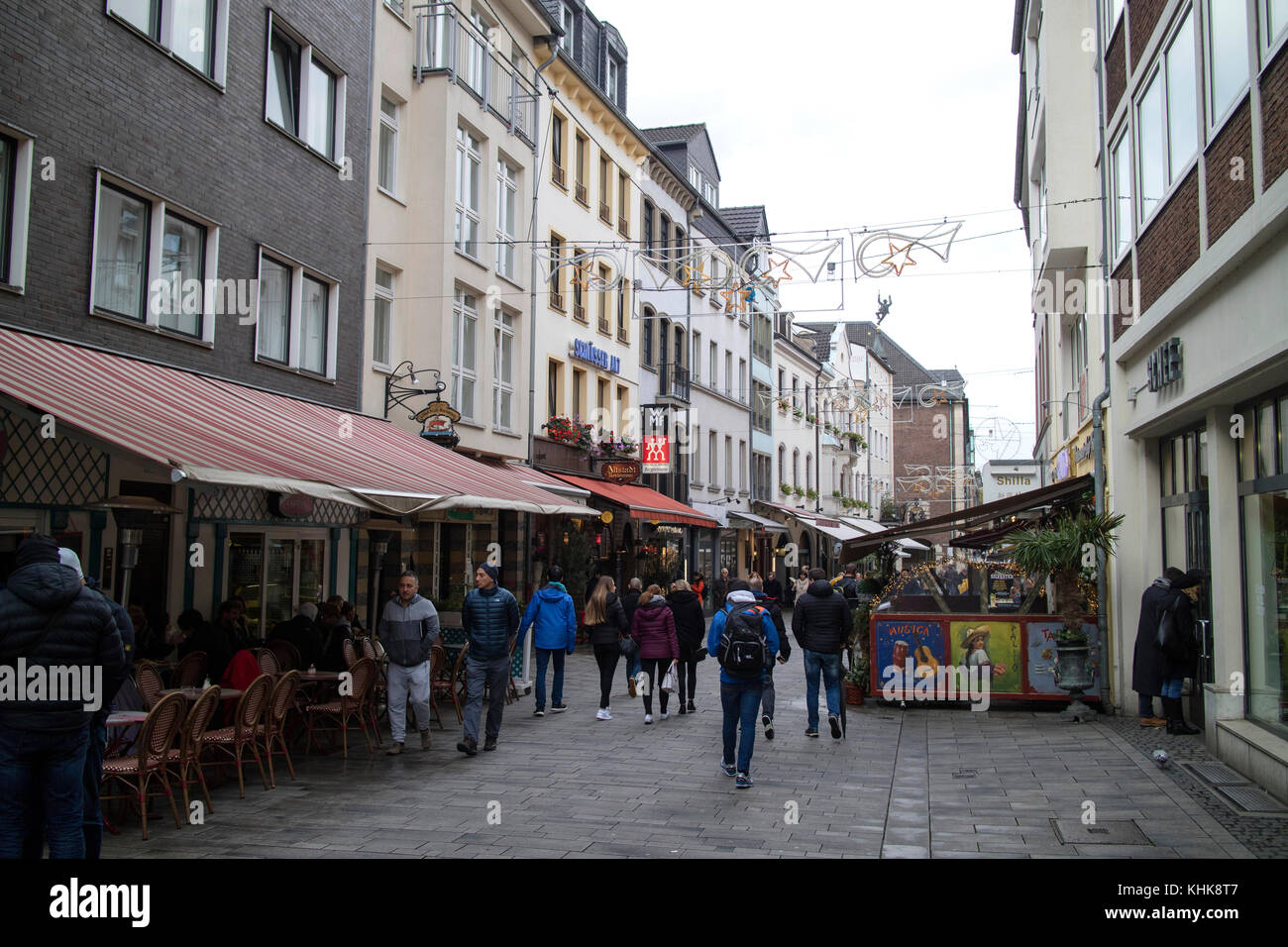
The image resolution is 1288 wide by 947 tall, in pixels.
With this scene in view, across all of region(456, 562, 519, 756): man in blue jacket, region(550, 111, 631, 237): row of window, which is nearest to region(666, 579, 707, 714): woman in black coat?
region(456, 562, 519, 756): man in blue jacket

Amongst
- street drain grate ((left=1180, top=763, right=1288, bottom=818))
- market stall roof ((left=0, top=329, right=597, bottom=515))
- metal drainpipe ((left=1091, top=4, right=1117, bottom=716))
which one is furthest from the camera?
metal drainpipe ((left=1091, top=4, right=1117, bottom=716))

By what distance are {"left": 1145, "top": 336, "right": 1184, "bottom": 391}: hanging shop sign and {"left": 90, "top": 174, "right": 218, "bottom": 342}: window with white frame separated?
417 inches

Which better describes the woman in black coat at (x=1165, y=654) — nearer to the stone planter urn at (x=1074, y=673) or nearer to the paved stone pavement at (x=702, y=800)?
the paved stone pavement at (x=702, y=800)

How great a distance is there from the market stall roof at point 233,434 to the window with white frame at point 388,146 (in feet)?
15.2

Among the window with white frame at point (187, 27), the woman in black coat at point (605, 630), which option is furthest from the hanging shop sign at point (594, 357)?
the window with white frame at point (187, 27)

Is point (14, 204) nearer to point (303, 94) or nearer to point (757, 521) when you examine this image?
point (303, 94)

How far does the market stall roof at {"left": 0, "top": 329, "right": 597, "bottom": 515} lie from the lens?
26.1 feet

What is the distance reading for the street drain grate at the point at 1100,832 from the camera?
269 inches

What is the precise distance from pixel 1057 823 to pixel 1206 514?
479cm

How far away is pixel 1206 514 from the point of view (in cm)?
1075

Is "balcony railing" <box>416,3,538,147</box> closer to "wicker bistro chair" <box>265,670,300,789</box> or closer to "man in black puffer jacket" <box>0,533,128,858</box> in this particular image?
"wicker bistro chair" <box>265,670,300,789</box>

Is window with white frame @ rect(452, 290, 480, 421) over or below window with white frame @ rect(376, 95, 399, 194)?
below

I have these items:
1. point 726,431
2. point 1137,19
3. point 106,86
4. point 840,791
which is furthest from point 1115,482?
point 726,431

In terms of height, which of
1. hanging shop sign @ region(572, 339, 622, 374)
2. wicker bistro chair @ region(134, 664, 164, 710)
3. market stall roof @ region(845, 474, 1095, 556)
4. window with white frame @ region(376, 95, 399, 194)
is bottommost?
wicker bistro chair @ region(134, 664, 164, 710)
